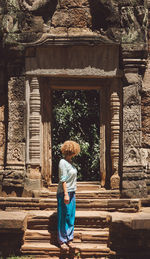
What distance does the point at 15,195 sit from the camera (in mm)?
7648

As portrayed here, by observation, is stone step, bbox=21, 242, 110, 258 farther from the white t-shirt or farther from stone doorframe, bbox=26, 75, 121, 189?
stone doorframe, bbox=26, 75, 121, 189

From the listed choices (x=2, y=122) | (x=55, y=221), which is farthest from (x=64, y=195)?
(x=2, y=122)

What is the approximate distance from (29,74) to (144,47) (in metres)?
2.21

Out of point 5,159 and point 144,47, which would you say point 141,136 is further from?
point 5,159

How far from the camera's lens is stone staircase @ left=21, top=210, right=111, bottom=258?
5969 mm

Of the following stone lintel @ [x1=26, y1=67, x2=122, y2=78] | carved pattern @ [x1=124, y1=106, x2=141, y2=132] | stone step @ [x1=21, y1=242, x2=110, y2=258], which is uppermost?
stone lintel @ [x1=26, y1=67, x2=122, y2=78]

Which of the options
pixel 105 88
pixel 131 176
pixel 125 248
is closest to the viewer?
pixel 125 248

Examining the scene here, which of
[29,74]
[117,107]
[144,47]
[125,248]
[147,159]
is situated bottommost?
[125,248]

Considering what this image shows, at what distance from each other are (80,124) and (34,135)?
644 cm

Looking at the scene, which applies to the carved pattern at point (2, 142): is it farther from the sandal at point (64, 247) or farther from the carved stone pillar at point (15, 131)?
the sandal at point (64, 247)

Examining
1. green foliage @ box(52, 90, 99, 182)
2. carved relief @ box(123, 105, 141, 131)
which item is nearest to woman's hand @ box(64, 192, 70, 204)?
carved relief @ box(123, 105, 141, 131)

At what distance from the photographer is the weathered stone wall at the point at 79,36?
7.70 meters

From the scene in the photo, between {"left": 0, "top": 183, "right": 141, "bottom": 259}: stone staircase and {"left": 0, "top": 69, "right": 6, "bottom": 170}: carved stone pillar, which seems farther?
{"left": 0, "top": 69, "right": 6, "bottom": 170}: carved stone pillar

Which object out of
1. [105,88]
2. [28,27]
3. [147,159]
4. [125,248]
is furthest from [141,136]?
[28,27]
